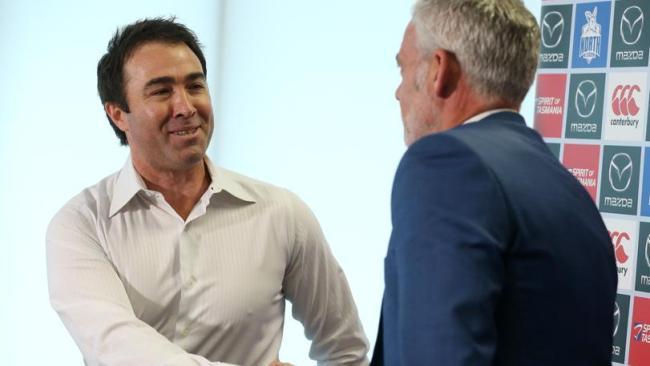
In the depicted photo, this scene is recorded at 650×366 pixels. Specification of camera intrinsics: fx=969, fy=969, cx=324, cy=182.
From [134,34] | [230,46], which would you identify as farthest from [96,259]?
[230,46]

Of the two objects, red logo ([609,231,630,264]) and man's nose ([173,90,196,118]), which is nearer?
man's nose ([173,90,196,118])

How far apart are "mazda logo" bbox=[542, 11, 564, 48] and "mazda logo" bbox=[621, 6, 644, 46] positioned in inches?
10.6

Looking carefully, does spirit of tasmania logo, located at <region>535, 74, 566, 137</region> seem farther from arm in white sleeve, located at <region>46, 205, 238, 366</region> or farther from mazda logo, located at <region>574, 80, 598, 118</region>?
arm in white sleeve, located at <region>46, 205, 238, 366</region>

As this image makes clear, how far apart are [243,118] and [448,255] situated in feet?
14.1

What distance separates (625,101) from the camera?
373cm

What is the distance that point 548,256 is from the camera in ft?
4.20

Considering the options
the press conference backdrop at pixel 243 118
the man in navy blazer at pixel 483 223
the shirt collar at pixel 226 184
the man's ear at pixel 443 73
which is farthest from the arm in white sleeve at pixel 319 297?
the press conference backdrop at pixel 243 118

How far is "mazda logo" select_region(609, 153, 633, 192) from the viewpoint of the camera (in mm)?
3730

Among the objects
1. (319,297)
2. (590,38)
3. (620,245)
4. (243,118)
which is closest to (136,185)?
(319,297)

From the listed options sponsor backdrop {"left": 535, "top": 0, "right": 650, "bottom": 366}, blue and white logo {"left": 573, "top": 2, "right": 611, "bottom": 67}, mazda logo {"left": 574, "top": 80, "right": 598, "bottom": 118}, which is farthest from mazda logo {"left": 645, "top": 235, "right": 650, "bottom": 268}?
blue and white logo {"left": 573, "top": 2, "right": 611, "bottom": 67}

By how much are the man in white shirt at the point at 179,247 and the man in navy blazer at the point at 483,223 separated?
0.73 metres

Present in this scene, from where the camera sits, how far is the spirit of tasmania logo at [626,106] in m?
3.68

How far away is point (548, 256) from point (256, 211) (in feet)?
3.42

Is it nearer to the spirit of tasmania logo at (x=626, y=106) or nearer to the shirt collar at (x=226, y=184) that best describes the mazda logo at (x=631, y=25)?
the spirit of tasmania logo at (x=626, y=106)
